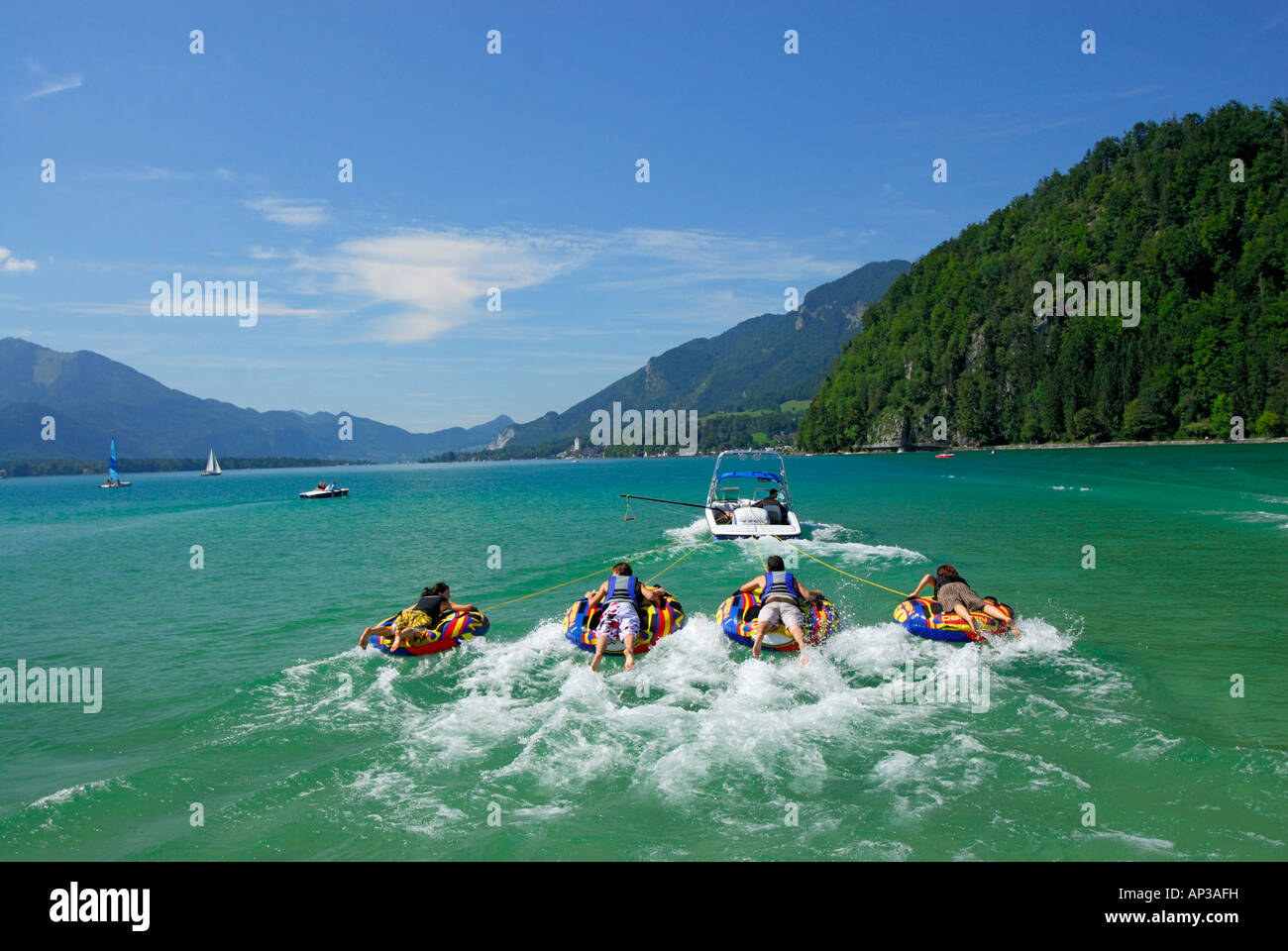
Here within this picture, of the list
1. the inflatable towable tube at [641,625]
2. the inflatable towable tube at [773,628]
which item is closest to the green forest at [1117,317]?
the inflatable towable tube at [773,628]

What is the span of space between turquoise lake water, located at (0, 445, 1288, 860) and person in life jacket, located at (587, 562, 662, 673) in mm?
559

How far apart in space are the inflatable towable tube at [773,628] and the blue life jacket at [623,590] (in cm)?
192

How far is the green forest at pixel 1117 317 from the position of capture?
116562 mm

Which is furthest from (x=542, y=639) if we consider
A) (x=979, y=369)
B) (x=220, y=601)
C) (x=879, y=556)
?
(x=979, y=369)

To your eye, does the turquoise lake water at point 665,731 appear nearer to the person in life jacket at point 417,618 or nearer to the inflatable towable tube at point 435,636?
the inflatable towable tube at point 435,636

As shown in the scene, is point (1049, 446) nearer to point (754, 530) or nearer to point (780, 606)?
point (754, 530)

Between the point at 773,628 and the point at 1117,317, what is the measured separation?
154 meters

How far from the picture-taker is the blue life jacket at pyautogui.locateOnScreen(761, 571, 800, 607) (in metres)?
13.6

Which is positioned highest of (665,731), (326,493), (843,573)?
(326,493)

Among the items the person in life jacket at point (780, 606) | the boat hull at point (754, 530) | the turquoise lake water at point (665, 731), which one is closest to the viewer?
the turquoise lake water at point (665, 731)

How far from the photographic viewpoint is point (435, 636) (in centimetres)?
1395

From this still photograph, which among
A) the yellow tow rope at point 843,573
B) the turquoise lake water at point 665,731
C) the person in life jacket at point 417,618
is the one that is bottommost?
the turquoise lake water at point 665,731

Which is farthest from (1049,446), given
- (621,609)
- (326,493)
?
(621,609)
